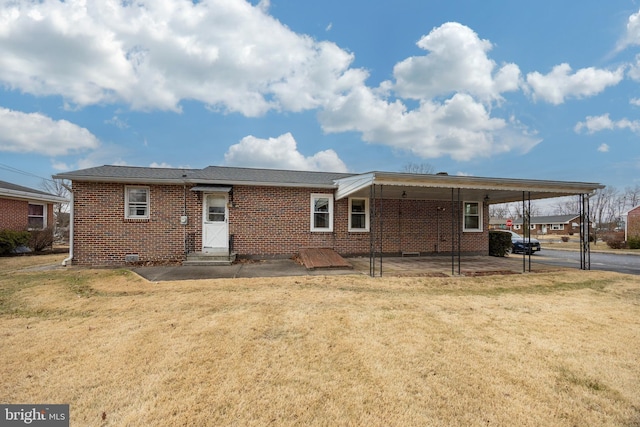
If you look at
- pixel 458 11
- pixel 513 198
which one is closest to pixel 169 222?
pixel 513 198

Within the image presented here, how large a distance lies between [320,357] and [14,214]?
1916 cm

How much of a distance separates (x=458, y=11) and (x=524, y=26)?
2880 mm

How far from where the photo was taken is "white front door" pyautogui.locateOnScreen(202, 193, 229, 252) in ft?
32.8

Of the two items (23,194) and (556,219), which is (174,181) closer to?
(23,194)

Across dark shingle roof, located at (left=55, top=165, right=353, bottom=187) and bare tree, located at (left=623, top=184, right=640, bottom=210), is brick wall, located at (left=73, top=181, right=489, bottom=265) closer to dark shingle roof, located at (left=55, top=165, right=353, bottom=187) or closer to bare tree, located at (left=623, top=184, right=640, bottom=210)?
dark shingle roof, located at (left=55, top=165, right=353, bottom=187)

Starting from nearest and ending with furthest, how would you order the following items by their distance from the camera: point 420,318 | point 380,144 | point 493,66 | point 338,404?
point 338,404, point 420,318, point 493,66, point 380,144

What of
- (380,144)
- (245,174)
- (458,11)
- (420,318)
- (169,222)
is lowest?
(420,318)

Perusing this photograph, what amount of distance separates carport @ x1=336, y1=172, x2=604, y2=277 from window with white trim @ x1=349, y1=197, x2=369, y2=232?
50 centimetres

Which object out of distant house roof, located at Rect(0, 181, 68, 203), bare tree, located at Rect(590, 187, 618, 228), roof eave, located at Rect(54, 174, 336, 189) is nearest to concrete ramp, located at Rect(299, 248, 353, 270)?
roof eave, located at Rect(54, 174, 336, 189)

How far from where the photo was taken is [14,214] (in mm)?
14133

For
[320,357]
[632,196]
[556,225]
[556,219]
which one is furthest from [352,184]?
[632,196]

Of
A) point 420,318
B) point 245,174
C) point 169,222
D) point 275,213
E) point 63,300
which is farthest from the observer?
point 245,174

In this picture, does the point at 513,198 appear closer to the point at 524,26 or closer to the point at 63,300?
the point at 524,26

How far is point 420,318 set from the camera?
453cm
